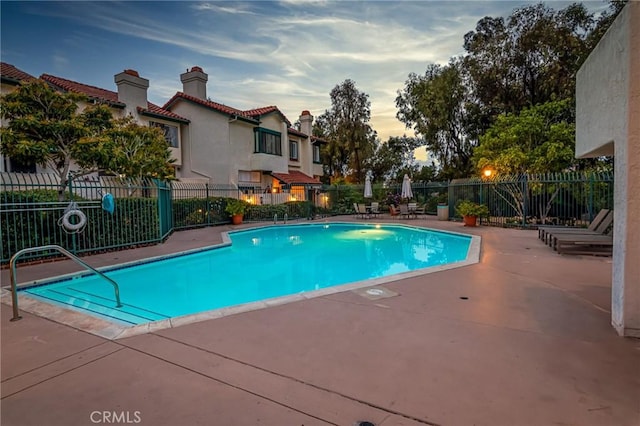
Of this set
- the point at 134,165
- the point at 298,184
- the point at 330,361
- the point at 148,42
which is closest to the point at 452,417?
the point at 330,361

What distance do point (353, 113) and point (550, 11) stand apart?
1603 centimetres

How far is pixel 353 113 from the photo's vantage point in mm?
31141

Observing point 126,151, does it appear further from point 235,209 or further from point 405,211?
point 405,211

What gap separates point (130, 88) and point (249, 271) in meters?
13.5

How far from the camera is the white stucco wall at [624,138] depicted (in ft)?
10.7

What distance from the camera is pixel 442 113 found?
22938mm

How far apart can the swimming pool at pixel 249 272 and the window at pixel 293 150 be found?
478 inches

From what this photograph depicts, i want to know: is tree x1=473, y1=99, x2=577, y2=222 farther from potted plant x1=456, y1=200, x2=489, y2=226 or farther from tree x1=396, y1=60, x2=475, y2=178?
tree x1=396, y1=60, x2=475, y2=178

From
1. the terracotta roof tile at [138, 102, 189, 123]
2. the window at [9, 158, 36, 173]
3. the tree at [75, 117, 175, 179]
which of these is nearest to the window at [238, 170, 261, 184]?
the terracotta roof tile at [138, 102, 189, 123]

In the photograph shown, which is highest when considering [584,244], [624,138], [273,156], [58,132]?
[273,156]

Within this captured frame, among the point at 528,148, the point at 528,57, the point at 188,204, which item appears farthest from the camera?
the point at 528,57

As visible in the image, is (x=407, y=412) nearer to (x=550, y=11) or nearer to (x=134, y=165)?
(x=134, y=165)

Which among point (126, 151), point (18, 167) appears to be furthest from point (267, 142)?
point (18, 167)

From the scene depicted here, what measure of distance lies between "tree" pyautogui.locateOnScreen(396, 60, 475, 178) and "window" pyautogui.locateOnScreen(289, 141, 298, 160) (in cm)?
871
